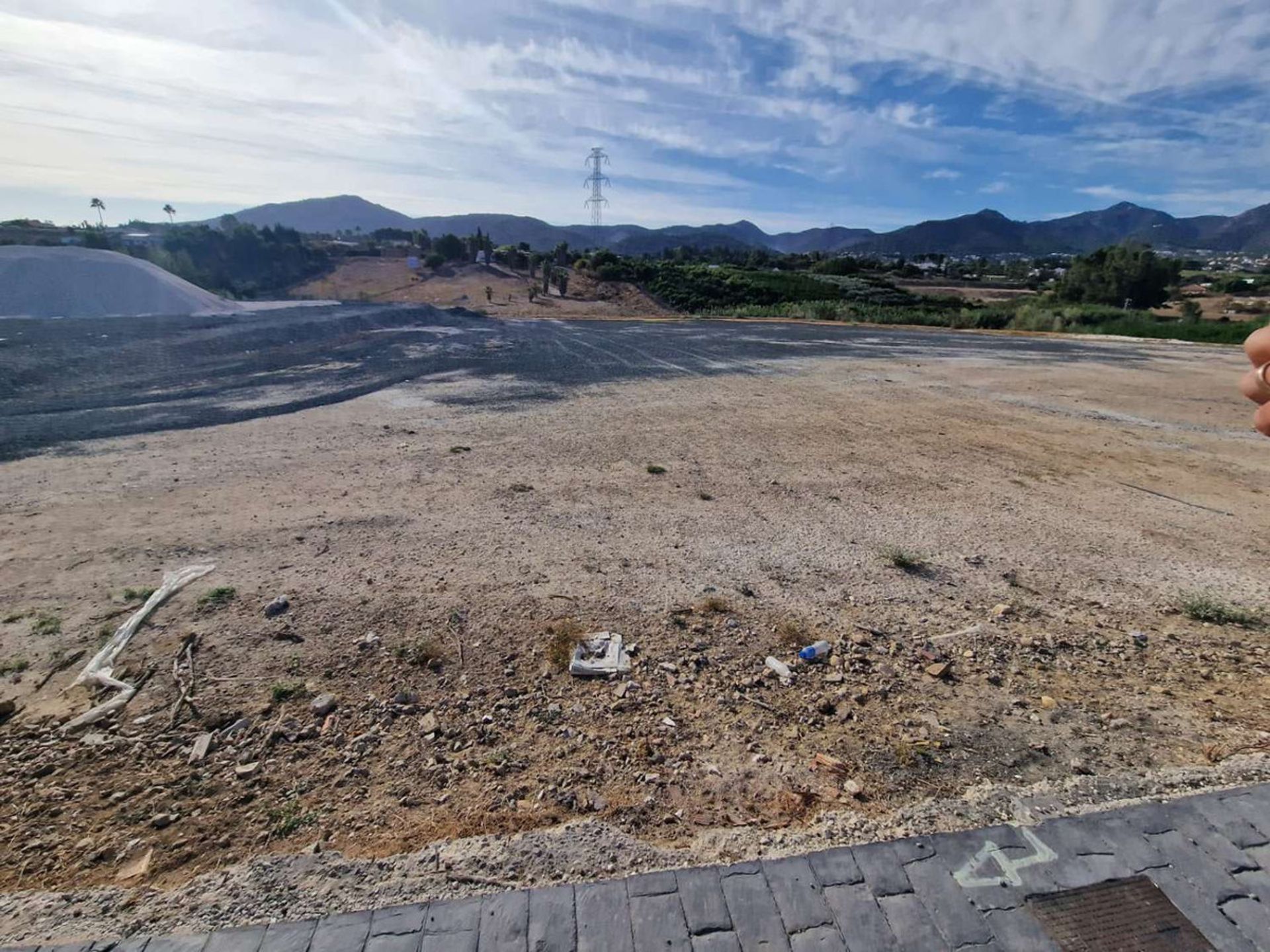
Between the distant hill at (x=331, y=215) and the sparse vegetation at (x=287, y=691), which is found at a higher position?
the distant hill at (x=331, y=215)

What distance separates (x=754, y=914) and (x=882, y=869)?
640mm

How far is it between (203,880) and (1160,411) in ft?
54.9

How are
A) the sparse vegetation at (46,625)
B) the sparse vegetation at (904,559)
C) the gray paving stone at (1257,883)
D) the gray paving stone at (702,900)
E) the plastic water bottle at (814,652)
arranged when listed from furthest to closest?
the sparse vegetation at (904,559) → the sparse vegetation at (46,625) → the plastic water bottle at (814,652) → the gray paving stone at (1257,883) → the gray paving stone at (702,900)

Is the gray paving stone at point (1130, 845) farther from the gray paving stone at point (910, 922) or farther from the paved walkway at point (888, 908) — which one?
the gray paving stone at point (910, 922)

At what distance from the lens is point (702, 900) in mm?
2615

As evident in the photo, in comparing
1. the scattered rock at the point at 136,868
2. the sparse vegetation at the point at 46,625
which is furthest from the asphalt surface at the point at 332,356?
the scattered rock at the point at 136,868

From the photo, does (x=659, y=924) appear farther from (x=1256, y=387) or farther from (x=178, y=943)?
(x=1256, y=387)

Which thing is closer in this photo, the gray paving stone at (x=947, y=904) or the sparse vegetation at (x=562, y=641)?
the gray paving stone at (x=947, y=904)

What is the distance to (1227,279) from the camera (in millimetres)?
54219

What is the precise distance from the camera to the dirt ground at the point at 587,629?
10.6 feet

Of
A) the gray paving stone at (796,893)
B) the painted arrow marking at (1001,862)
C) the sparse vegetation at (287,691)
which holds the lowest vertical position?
the sparse vegetation at (287,691)

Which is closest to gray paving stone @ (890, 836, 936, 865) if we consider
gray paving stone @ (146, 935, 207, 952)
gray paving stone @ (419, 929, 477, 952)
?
gray paving stone @ (419, 929, 477, 952)

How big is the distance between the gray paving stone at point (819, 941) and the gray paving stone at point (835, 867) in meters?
0.21

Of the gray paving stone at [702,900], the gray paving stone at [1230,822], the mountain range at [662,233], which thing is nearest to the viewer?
the gray paving stone at [702,900]
